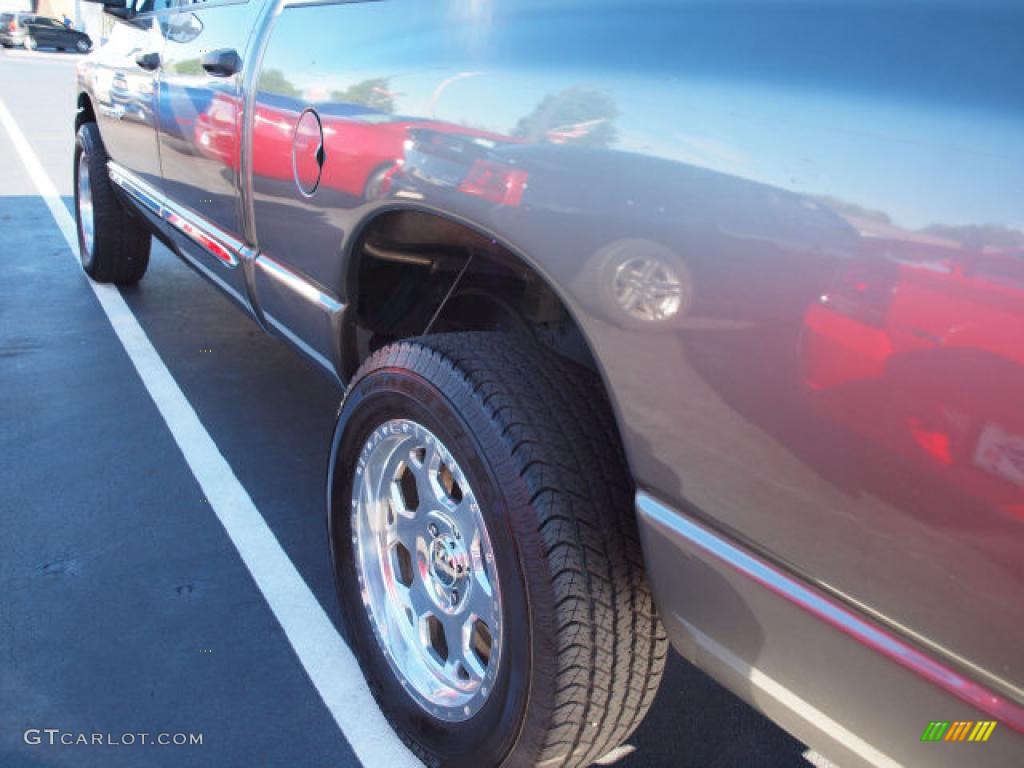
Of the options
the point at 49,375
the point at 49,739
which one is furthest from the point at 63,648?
the point at 49,375

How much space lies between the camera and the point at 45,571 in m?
2.59

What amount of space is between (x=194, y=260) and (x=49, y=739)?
1926 mm

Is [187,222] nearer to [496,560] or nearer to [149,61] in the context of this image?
[149,61]

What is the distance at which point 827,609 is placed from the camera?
116 cm

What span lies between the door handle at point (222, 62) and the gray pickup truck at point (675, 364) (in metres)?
0.32

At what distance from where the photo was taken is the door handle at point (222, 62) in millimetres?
2537

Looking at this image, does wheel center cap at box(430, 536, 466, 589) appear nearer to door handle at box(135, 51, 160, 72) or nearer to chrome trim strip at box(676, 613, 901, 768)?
chrome trim strip at box(676, 613, 901, 768)

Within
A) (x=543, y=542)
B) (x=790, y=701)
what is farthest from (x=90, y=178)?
(x=790, y=701)

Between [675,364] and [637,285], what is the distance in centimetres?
13

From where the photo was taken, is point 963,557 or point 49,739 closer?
point 963,557

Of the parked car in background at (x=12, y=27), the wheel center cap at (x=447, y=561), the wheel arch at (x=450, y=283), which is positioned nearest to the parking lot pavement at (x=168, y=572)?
the wheel center cap at (x=447, y=561)

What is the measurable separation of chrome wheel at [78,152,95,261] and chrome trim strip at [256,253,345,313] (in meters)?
2.88

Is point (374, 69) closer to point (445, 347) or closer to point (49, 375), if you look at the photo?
point (445, 347)

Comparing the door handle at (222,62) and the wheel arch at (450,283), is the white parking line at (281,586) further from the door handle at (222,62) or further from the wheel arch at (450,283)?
the door handle at (222,62)
